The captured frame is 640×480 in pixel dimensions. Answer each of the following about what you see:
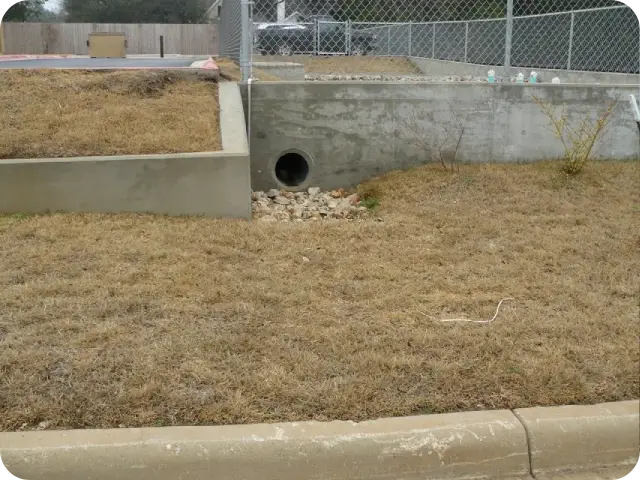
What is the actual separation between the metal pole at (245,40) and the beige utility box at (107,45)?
13707mm

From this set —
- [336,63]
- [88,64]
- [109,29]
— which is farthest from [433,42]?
[109,29]

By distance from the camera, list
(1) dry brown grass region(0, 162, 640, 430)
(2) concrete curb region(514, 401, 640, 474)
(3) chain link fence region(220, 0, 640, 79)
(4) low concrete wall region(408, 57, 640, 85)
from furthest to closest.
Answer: (4) low concrete wall region(408, 57, 640, 85) < (3) chain link fence region(220, 0, 640, 79) < (1) dry brown grass region(0, 162, 640, 430) < (2) concrete curb region(514, 401, 640, 474)

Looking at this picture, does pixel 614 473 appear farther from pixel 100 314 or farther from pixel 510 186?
pixel 510 186

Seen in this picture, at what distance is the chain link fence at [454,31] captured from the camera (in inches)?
385

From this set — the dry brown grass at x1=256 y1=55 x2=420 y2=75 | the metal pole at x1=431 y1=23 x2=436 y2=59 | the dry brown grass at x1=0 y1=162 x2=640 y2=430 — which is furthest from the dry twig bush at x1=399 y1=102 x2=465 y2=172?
the metal pole at x1=431 y1=23 x2=436 y2=59

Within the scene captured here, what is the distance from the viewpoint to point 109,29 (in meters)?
32.2

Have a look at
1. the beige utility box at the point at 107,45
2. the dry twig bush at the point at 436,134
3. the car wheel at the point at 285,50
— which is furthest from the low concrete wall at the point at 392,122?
the beige utility box at the point at 107,45

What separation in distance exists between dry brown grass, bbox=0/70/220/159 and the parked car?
8.84 feet

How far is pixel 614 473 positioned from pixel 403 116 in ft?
19.0

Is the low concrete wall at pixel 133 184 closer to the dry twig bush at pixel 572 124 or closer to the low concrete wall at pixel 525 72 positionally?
the dry twig bush at pixel 572 124

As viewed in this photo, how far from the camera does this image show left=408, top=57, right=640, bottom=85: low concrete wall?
10241mm

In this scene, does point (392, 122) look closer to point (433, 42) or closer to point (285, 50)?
point (285, 50)

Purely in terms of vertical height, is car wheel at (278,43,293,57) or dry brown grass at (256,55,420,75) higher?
car wheel at (278,43,293,57)

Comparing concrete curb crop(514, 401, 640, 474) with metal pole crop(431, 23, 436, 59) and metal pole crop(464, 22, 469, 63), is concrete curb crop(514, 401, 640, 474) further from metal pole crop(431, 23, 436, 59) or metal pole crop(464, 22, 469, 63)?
metal pole crop(431, 23, 436, 59)
